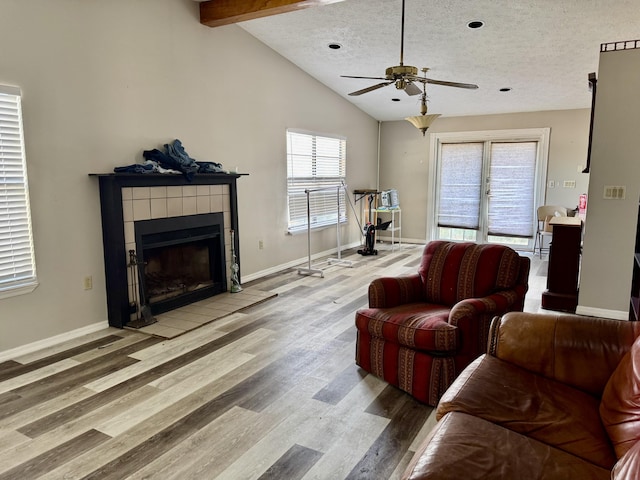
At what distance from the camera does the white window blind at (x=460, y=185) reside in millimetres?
7840

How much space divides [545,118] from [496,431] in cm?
699

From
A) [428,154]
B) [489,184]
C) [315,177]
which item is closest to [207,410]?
[315,177]

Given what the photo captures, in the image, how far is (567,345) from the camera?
1.89 metres

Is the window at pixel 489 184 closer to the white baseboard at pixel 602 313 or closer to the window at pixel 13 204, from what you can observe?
the white baseboard at pixel 602 313

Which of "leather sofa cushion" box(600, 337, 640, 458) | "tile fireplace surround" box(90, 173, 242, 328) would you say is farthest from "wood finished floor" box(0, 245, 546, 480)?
"leather sofa cushion" box(600, 337, 640, 458)

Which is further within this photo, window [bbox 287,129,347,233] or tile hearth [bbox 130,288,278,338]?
window [bbox 287,129,347,233]

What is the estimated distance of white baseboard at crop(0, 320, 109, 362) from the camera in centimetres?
318

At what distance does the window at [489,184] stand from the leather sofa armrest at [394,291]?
5.25m

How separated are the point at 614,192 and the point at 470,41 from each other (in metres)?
2.20

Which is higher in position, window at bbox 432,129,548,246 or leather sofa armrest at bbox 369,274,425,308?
window at bbox 432,129,548,246

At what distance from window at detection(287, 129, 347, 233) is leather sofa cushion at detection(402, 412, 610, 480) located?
15.0 feet

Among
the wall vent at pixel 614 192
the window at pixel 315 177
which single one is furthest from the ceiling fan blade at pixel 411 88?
the window at pixel 315 177

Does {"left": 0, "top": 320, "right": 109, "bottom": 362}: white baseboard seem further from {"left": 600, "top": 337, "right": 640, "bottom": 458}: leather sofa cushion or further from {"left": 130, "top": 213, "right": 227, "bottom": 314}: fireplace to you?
{"left": 600, "top": 337, "right": 640, "bottom": 458}: leather sofa cushion

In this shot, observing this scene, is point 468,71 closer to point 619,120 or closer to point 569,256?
point 619,120
